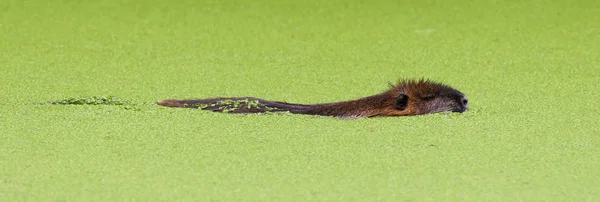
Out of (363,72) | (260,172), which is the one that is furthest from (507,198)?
(363,72)

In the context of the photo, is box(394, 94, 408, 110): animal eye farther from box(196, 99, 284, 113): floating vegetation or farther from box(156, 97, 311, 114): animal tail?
box(196, 99, 284, 113): floating vegetation

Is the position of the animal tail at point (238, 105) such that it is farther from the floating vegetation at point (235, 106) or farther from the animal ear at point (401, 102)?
the animal ear at point (401, 102)

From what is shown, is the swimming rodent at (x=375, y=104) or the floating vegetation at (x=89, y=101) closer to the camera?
the swimming rodent at (x=375, y=104)

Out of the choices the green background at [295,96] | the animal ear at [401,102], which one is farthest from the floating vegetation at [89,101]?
the animal ear at [401,102]

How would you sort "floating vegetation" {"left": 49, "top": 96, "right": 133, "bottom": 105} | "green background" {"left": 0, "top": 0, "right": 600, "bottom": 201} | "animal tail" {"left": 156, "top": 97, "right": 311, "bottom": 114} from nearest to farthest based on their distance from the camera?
"green background" {"left": 0, "top": 0, "right": 600, "bottom": 201} → "animal tail" {"left": 156, "top": 97, "right": 311, "bottom": 114} → "floating vegetation" {"left": 49, "top": 96, "right": 133, "bottom": 105}

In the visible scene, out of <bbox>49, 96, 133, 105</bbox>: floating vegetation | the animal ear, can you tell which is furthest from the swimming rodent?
<bbox>49, 96, 133, 105</bbox>: floating vegetation

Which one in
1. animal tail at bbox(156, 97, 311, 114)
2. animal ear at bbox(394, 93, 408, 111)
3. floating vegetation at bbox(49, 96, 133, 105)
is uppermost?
animal ear at bbox(394, 93, 408, 111)

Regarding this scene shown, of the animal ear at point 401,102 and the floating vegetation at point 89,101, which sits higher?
the animal ear at point 401,102

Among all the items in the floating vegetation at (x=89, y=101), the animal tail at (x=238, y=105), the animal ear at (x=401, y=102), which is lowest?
the floating vegetation at (x=89, y=101)
